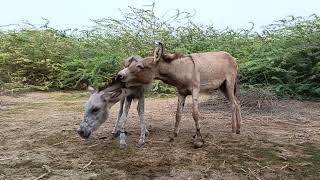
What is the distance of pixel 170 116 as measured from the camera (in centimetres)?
739

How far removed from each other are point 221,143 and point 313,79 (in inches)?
169

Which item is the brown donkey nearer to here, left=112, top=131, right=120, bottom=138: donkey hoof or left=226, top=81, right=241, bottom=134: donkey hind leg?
left=226, top=81, right=241, bottom=134: donkey hind leg

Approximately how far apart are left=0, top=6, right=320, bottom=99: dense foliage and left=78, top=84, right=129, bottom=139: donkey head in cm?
411

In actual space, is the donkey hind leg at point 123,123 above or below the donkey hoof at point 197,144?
above

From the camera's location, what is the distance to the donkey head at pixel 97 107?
5156mm

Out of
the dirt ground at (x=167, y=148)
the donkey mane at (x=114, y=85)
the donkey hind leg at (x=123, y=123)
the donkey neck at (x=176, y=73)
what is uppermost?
the donkey neck at (x=176, y=73)

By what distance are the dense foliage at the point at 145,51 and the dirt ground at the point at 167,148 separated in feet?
5.22

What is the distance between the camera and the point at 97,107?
205 inches

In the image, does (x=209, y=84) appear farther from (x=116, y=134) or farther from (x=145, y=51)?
(x=145, y=51)

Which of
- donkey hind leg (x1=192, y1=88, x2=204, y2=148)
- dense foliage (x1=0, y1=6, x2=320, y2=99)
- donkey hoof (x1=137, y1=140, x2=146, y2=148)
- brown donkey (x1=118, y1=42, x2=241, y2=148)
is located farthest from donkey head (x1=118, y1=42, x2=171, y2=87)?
dense foliage (x1=0, y1=6, x2=320, y2=99)

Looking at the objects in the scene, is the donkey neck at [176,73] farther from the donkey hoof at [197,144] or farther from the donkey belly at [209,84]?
the donkey hoof at [197,144]

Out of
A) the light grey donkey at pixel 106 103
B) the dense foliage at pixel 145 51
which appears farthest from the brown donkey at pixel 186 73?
the dense foliage at pixel 145 51

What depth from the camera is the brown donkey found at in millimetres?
5332

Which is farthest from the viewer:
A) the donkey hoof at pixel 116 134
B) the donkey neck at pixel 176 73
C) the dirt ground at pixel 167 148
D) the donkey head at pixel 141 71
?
the donkey hoof at pixel 116 134
